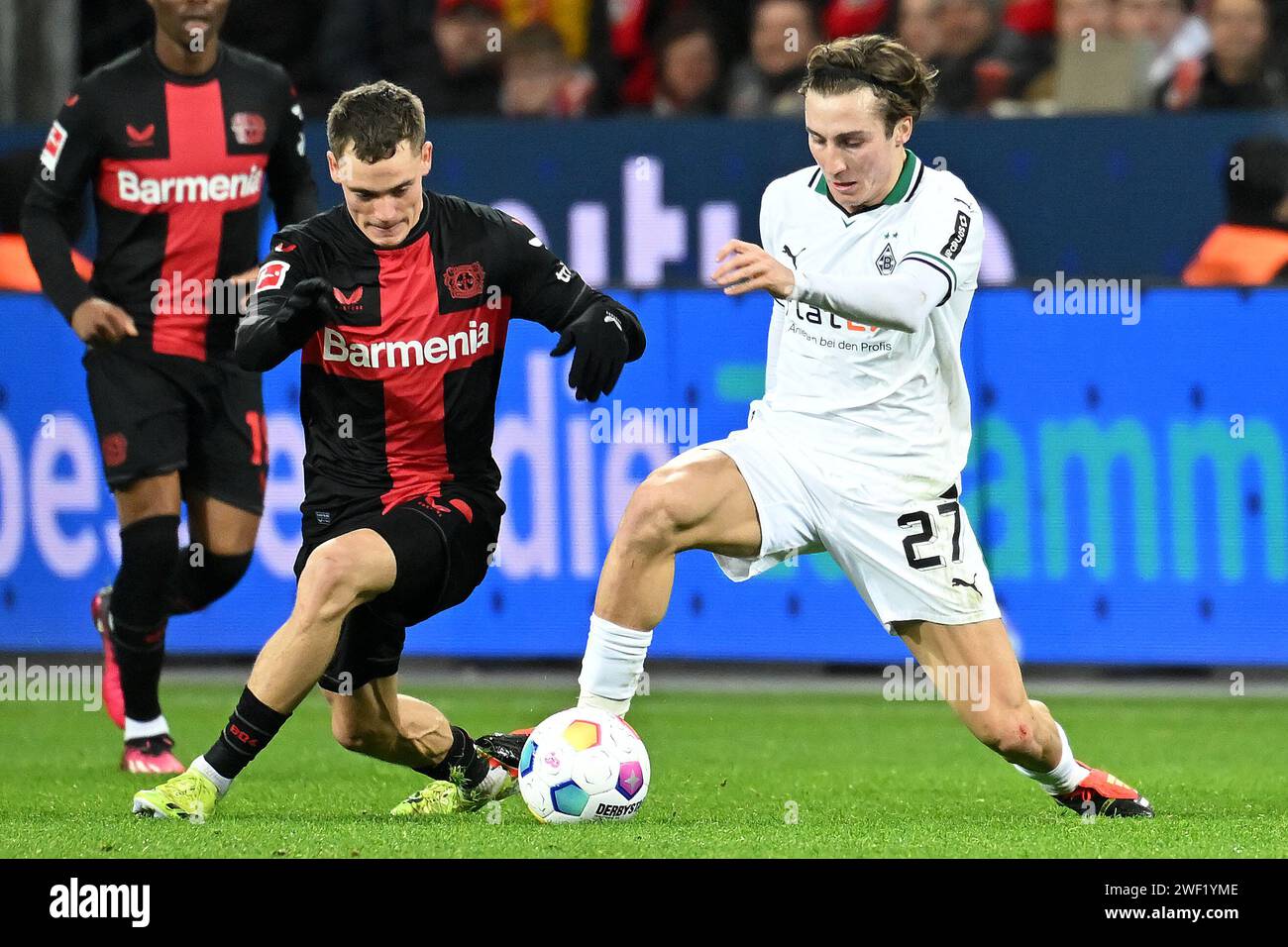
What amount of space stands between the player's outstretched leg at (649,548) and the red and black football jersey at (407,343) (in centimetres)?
42

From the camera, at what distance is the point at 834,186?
5.76 m

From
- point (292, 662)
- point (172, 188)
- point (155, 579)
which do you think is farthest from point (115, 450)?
point (292, 662)

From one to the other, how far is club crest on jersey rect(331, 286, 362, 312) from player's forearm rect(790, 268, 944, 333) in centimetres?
124

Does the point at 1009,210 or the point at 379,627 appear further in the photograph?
the point at 1009,210

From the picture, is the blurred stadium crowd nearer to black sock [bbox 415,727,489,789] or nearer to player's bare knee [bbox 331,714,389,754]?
black sock [bbox 415,727,489,789]

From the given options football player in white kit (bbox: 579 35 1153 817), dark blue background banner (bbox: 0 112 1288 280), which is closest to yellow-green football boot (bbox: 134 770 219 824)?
football player in white kit (bbox: 579 35 1153 817)

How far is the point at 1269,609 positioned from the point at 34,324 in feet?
17.8

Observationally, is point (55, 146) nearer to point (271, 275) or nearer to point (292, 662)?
point (271, 275)

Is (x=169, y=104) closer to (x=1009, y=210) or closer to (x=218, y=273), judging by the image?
(x=218, y=273)

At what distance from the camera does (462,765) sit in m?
6.01
